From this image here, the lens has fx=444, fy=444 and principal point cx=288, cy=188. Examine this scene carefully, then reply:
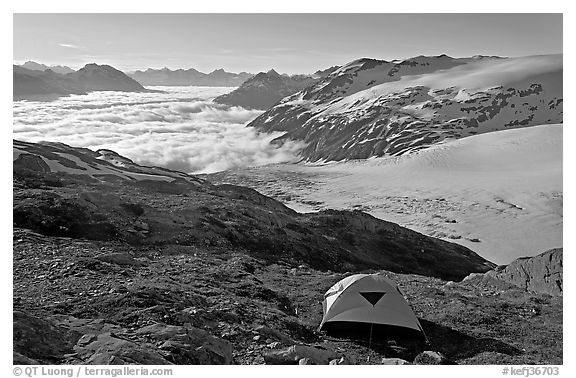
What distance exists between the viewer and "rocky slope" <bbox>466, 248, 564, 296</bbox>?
2425 cm

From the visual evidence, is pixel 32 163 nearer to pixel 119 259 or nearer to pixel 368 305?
pixel 119 259

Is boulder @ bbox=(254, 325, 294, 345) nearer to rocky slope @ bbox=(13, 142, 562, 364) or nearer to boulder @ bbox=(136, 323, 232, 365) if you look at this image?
rocky slope @ bbox=(13, 142, 562, 364)

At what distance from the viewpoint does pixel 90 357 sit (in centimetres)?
1090

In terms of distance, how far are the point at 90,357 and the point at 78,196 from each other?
1831 cm

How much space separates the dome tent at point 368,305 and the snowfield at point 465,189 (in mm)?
60253

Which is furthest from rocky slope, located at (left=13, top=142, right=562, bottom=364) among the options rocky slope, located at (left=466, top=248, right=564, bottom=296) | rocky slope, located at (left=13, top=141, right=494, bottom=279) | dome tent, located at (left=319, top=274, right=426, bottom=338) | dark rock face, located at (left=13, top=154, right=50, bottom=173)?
dark rock face, located at (left=13, top=154, right=50, bottom=173)

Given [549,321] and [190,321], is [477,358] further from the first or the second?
[190,321]

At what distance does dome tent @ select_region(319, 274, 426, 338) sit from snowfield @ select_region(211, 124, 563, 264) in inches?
2372

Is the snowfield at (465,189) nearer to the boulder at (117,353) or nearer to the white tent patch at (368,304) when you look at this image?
the white tent patch at (368,304)

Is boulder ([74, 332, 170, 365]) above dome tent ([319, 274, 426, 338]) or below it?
above

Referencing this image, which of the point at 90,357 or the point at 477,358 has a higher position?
the point at 90,357

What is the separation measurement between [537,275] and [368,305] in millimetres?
14638
